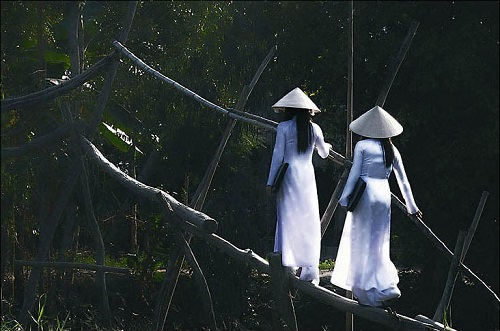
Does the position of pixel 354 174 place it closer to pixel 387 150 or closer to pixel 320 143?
pixel 387 150

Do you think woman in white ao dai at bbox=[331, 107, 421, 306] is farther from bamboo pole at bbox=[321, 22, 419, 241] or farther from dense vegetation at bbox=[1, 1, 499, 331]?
dense vegetation at bbox=[1, 1, 499, 331]

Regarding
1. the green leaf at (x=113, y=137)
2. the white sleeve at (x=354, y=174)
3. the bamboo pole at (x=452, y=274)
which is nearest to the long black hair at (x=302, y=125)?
the white sleeve at (x=354, y=174)

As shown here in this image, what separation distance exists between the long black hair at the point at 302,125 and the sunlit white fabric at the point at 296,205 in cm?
3

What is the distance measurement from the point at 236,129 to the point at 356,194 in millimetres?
4844

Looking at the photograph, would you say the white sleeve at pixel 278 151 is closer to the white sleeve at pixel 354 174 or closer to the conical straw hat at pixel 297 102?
the conical straw hat at pixel 297 102

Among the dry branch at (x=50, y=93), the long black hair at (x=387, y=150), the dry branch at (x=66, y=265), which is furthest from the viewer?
the dry branch at (x=66, y=265)

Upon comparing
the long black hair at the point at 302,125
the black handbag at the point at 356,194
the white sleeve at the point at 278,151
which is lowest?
the black handbag at the point at 356,194

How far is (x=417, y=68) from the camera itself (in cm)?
1186

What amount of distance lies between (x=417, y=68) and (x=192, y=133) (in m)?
2.77

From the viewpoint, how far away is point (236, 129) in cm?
1127

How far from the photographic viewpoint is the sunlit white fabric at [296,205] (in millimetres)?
6965

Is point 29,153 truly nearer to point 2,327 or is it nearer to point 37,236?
point 2,327

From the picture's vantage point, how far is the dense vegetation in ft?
32.3

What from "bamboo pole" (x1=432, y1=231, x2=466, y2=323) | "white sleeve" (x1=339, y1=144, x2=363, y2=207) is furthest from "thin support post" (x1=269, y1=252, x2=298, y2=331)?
"bamboo pole" (x1=432, y1=231, x2=466, y2=323)
